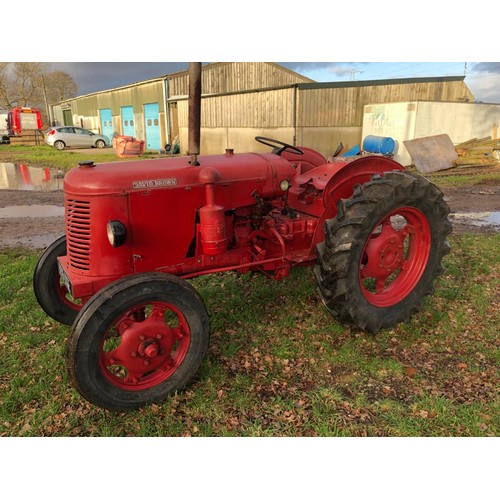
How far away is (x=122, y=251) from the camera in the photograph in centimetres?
275

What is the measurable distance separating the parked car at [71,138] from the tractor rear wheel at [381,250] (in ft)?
71.0

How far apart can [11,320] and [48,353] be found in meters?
0.75

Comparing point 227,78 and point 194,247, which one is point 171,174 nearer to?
point 194,247

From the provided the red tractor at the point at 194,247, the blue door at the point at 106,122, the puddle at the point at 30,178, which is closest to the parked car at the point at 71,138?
the puddle at the point at 30,178

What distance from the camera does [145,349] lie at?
8.39 ft

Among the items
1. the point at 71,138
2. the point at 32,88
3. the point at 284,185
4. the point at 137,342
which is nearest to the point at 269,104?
the point at 284,185

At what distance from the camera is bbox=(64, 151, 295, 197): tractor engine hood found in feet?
8.73

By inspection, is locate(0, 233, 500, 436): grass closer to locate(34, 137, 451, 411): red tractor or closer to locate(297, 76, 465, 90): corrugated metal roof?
locate(34, 137, 451, 411): red tractor

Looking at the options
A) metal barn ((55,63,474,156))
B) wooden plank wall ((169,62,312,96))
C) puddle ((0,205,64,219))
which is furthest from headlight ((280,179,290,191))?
wooden plank wall ((169,62,312,96))

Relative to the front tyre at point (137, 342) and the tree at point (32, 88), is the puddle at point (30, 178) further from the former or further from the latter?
the tree at point (32, 88)

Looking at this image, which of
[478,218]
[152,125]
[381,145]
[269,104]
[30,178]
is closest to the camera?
[478,218]

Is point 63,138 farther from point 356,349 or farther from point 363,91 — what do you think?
point 356,349

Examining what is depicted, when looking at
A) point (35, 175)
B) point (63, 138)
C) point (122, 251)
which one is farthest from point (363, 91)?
point (63, 138)

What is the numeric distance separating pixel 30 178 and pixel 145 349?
1196 centimetres
